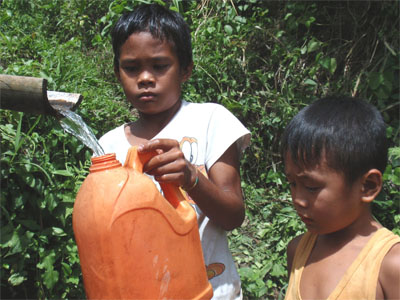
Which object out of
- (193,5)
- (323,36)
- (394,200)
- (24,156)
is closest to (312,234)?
(24,156)

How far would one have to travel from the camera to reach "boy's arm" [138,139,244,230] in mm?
1132

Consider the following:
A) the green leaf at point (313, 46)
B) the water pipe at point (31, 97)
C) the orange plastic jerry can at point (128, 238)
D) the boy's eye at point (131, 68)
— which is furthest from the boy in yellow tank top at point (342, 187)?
the green leaf at point (313, 46)

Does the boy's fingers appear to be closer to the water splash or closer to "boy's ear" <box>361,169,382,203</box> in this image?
the water splash

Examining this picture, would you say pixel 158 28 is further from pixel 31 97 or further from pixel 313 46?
pixel 313 46

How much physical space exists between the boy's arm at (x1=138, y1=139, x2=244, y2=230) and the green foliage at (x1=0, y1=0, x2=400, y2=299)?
2.92 ft

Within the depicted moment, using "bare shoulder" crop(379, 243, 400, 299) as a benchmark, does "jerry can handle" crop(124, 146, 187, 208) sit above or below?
above

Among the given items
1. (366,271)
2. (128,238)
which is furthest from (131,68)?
(366,271)

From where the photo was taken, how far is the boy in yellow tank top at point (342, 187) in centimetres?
113

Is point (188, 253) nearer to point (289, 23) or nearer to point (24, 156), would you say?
point (24, 156)

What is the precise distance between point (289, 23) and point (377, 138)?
2.23m

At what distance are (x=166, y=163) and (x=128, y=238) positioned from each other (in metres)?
0.22

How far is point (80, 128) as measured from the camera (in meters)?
1.73

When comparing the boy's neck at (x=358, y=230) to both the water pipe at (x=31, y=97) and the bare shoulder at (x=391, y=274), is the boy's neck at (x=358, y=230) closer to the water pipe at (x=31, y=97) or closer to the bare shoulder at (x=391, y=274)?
the bare shoulder at (x=391, y=274)

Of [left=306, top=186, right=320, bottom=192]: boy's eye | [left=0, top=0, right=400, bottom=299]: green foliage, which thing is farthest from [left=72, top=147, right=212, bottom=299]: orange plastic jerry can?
[left=0, top=0, right=400, bottom=299]: green foliage
